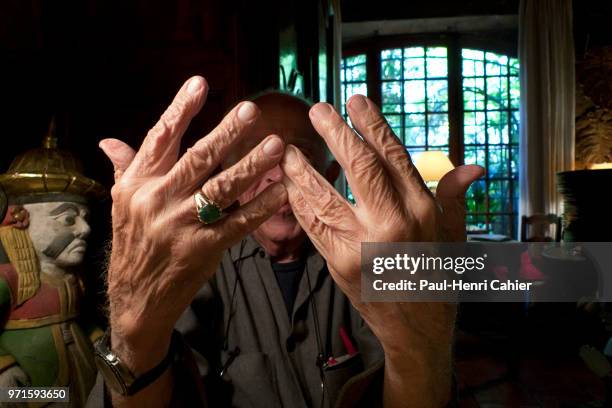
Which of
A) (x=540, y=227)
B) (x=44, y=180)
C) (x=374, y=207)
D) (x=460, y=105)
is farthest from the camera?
(x=460, y=105)

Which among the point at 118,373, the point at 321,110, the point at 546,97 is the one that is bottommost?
the point at 118,373

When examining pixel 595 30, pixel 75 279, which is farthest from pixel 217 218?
pixel 595 30

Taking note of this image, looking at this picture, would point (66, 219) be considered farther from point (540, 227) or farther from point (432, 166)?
point (540, 227)

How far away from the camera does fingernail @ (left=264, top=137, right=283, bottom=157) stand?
0.38 m

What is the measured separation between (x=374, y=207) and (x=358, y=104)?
0.29ft

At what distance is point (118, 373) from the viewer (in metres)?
0.44

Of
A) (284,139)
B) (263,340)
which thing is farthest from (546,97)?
(263,340)

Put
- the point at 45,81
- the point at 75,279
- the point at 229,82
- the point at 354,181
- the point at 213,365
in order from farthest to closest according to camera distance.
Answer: the point at 229,82 < the point at 45,81 < the point at 75,279 < the point at 213,365 < the point at 354,181

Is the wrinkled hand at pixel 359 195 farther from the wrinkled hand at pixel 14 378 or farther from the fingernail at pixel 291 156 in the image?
the wrinkled hand at pixel 14 378

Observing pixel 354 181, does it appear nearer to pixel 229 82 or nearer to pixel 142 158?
pixel 142 158

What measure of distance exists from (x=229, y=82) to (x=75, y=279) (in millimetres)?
545

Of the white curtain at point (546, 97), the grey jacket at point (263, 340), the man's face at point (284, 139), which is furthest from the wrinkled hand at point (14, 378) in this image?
the white curtain at point (546, 97)

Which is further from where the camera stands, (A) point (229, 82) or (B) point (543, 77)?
(B) point (543, 77)

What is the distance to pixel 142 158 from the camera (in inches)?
15.4
